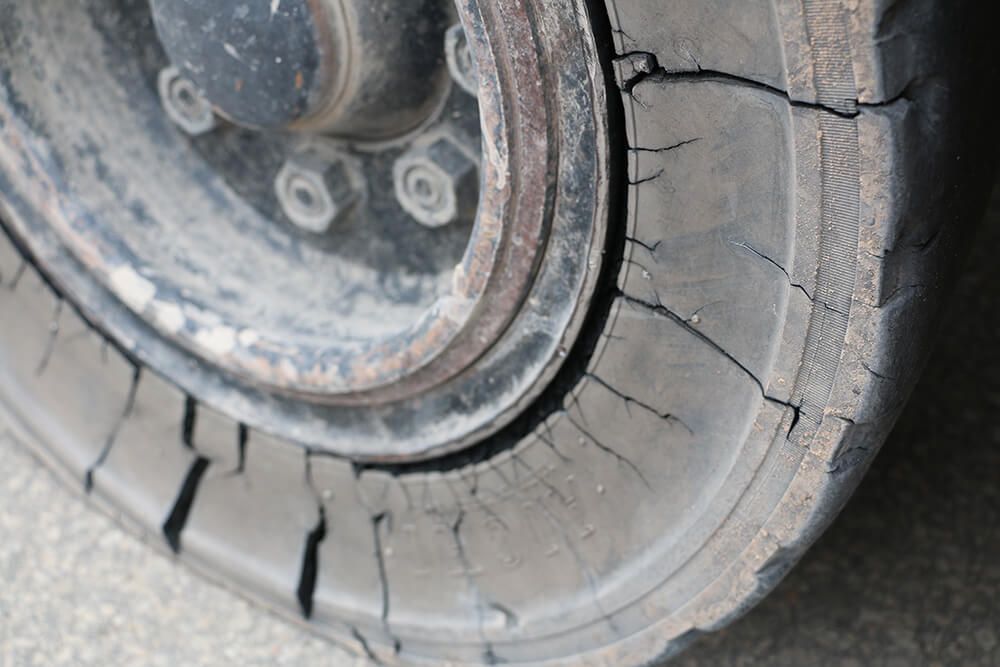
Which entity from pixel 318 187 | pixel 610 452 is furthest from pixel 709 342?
pixel 318 187

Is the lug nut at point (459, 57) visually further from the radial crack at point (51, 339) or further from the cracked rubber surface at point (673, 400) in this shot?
the radial crack at point (51, 339)

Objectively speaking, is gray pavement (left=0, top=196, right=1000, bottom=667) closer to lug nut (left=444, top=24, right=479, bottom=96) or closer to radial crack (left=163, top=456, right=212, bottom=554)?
radial crack (left=163, top=456, right=212, bottom=554)

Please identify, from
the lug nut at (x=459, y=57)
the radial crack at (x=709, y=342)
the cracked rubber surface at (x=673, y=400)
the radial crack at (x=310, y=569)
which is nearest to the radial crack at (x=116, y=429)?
the cracked rubber surface at (x=673, y=400)

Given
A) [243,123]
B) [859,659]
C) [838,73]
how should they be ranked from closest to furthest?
[838,73], [243,123], [859,659]

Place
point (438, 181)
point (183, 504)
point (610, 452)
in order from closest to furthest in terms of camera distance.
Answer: point (610, 452)
point (438, 181)
point (183, 504)

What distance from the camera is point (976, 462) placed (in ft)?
5.33

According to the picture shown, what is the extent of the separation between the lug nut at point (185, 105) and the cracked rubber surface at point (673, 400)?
0.98 feet

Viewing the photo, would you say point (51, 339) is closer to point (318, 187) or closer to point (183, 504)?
point (183, 504)

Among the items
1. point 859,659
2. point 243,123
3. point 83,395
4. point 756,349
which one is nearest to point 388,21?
point 243,123

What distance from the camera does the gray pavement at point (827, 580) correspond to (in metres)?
1.46

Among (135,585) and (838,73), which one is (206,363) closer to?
(135,585)

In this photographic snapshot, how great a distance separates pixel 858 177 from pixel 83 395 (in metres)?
1.19

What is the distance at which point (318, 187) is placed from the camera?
1.45 metres

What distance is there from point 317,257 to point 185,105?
0.87 feet
